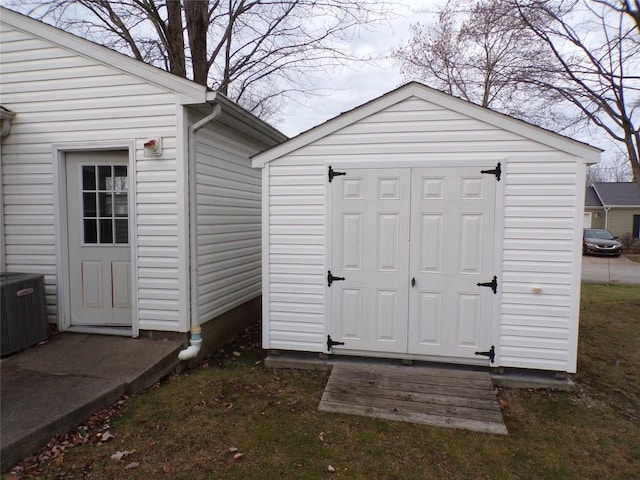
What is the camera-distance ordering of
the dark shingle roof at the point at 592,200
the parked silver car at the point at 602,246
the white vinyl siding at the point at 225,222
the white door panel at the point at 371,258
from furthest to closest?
1. the dark shingle roof at the point at 592,200
2. the parked silver car at the point at 602,246
3. the white vinyl siding at the point at 225,222
4. the white door panel at the point at 371,258

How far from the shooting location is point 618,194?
25.3 meters

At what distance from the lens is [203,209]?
15.7 ft

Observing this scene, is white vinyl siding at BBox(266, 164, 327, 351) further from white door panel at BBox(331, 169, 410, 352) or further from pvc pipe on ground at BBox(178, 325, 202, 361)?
pvc pipe on ground at BBox(178, 325, 202, 361)

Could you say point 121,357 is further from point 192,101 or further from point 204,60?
point 204,60

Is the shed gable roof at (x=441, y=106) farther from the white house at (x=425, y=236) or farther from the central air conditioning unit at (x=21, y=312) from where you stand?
the central air conditioning unit at (x=21, y=312)

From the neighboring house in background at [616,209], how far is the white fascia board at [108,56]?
26604 mm

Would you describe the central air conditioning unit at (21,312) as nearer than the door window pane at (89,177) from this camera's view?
Yes

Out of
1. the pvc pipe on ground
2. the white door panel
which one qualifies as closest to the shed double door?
the white door panel

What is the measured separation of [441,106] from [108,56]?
3808mm

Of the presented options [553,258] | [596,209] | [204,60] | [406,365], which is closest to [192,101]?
[406,365]

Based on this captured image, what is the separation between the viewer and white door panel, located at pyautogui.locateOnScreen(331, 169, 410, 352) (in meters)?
4.11

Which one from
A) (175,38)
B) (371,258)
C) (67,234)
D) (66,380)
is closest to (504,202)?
(371,258)

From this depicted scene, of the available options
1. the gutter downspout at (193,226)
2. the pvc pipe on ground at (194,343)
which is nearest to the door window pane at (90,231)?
the gutter downspout at (193,226)

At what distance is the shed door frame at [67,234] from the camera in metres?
4.46
